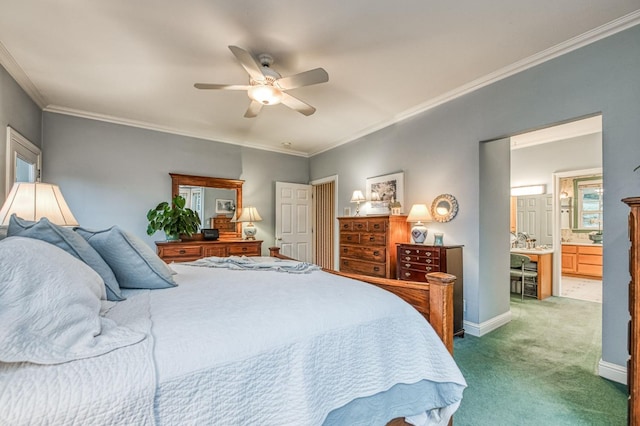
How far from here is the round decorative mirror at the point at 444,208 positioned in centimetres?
322

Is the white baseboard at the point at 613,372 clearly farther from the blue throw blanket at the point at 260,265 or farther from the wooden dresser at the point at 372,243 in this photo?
the blue throw blanket at the point at 260,265

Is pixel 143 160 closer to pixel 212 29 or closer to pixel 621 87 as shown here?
pixel 212 29

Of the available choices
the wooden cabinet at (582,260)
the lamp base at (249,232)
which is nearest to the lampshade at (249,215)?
the lamp base at (249,232)

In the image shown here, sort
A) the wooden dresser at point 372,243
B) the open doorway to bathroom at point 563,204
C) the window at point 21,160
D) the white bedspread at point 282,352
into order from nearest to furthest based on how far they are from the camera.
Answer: the white bedspread at point 282,352 → the window at point 21,160 → the wooden dresser at point 372,243 → the open doorway to bathroom at point 563,204

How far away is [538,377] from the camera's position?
216 centimetres

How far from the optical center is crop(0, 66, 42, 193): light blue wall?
8.40 ft

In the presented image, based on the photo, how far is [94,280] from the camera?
1.10 metres

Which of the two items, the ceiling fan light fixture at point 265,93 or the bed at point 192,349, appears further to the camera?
the ceiling fan light fixture at point 265,93

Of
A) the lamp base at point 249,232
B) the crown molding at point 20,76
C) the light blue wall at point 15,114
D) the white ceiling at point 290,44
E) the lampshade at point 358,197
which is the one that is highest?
the white ceiling at point 290,44

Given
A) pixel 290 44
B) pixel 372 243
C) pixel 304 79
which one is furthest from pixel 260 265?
pixel 372 243

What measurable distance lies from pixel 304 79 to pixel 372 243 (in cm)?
226

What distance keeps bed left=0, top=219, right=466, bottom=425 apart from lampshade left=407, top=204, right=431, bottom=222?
6.88ft

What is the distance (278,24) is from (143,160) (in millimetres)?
3212

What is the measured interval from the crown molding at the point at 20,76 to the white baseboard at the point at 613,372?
18.0 ft
